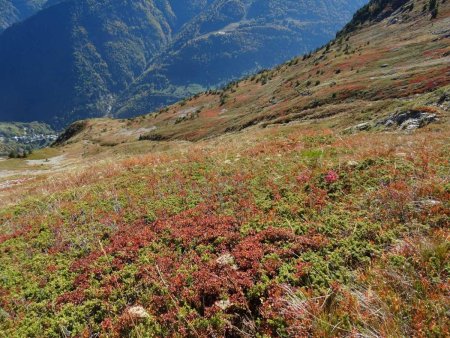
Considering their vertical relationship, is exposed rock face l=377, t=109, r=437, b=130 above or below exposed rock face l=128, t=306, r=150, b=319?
below

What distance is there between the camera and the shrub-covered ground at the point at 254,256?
6188 mm

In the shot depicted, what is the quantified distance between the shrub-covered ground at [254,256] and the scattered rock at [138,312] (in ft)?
0.10

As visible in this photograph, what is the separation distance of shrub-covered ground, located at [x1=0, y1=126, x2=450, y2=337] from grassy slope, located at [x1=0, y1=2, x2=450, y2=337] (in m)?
0.04

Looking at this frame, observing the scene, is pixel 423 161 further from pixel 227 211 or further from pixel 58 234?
pixel 58 234

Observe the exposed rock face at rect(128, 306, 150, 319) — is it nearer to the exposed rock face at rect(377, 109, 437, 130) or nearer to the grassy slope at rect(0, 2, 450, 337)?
the grassy slope at rect(0, 2, 450, 337)

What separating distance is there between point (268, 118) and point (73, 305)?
53.8 m

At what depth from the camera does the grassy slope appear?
6.24 metres

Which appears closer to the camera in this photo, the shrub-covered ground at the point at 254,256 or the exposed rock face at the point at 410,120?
the shrub-covered ground at the point at 254,256

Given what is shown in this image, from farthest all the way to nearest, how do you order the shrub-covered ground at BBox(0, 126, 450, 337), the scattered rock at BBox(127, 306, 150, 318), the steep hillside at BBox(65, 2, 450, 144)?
the steep hillside at BBox(65, 2, 450, 144), the scattered rock at BBox(127, 306, 150, 318), the shrub-covered ground at BBox(0, 126, 450, 337)

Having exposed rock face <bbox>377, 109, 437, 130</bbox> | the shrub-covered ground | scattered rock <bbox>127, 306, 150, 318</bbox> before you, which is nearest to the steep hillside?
exposed rock face <bbox>377, 109, 437, 130</bbox>

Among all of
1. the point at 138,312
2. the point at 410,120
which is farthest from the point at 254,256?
the point at 410,120

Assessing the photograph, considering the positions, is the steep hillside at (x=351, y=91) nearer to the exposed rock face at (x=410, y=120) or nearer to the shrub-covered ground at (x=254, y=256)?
the exposed rock face at (x=410, y=120)

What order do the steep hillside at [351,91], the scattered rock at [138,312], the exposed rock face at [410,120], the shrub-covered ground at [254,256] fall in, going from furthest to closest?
the steep hillside at [351,91] → the exposed rock face at [410,120] → the scattered rock at [138,312] → the shrub-covered ground at [254,256]

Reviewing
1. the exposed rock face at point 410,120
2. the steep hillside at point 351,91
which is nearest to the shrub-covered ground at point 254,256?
the exposed rock face at point 410,120
